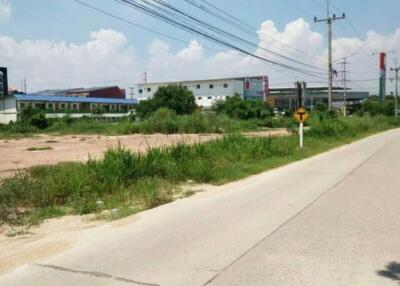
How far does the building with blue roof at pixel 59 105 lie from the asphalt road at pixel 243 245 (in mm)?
77646

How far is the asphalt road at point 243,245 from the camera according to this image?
568 centimetres

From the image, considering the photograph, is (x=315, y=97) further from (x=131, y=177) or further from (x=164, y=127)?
(x=131, y=177)

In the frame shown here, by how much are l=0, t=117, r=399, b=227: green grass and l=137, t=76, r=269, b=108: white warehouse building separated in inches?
4283

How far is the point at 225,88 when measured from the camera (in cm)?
12731

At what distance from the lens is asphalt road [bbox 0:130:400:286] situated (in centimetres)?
568

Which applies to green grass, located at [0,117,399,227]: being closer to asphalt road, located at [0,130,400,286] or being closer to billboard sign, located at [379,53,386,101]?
asphalt road, located at [0,130,400,286]

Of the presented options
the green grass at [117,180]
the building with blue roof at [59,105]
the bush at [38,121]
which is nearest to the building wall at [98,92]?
the building with blue roof at [59,105]

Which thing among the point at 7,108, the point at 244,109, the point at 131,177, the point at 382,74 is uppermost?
the point at 382,74

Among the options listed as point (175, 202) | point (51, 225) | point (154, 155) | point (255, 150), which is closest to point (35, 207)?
point (51, 225)

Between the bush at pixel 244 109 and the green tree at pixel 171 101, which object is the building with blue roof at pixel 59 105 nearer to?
the green tree at pixel 171 101

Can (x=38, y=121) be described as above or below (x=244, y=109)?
below

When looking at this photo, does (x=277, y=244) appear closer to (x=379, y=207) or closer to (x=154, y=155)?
(x=379, y=207)

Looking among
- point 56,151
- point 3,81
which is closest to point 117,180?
point 56,151

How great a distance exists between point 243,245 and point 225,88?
121438 millimetres
